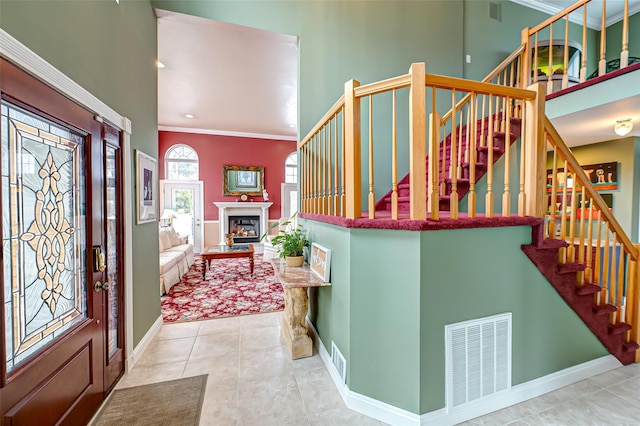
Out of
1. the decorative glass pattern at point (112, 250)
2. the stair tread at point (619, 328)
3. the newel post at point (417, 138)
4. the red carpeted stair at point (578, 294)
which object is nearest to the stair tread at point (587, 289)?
the red carpeted stair at point (578, 294)

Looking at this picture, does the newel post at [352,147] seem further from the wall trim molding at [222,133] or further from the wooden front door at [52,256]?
the wall trim molding at [222,133]

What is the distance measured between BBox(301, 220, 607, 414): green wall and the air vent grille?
0.19ft

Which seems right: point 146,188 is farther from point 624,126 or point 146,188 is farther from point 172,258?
point 624,126

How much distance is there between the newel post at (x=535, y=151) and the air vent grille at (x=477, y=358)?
813 mm

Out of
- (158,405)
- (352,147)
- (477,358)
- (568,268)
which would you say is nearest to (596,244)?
(568,268)

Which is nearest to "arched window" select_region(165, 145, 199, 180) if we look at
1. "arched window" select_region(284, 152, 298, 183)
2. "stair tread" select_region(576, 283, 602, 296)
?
"arched window" select_region(284, 152, 298, 183)

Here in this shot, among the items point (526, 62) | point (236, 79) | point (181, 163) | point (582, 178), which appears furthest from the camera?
point (181, 163)

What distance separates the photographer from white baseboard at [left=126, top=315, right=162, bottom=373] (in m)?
2.20

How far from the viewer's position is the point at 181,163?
287 inches

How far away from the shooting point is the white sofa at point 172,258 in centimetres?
400

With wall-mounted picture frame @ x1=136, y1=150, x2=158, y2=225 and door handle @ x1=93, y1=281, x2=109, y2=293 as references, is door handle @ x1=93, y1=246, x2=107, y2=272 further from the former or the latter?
wall-mounted picture frame @ x1=136, y1=150, x2=158, y2=225

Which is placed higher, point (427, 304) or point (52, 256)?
point (52, 256)

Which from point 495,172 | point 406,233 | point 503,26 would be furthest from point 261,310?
point 503,26

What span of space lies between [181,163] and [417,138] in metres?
7.32
